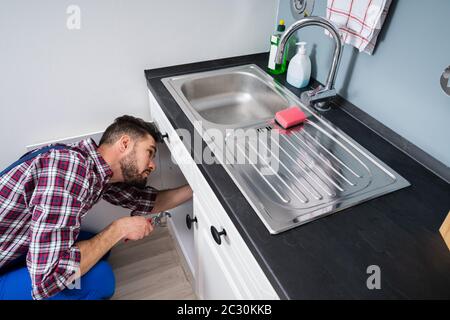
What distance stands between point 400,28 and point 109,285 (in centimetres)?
145

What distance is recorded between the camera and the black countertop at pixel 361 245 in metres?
0.67

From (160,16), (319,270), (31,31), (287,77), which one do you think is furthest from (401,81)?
(31,31)

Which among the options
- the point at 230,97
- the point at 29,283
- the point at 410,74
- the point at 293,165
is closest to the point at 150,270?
the point at 29,283

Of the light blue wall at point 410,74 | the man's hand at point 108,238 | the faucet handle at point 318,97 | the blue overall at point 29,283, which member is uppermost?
the light blue wall at point 410,74

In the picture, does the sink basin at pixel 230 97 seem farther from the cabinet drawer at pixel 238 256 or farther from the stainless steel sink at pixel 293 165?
the cabinet drawer at pixel 238 256

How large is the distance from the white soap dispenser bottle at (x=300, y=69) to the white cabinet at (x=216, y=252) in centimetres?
54

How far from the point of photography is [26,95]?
1293mm

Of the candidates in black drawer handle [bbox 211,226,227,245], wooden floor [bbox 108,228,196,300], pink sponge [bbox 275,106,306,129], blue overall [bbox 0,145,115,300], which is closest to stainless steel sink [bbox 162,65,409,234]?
pink sponge [bbox 275,106,306,129]

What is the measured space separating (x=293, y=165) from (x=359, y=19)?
520mm

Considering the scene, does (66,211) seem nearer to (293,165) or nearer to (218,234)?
(218,234)

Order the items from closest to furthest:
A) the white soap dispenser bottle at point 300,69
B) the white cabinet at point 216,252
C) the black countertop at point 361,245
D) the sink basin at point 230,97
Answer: the black countertop at point 361,245
the white cabinet at point 216,252
the white soap dispenser bottle at point 300,69
the sink basin at point 230,97

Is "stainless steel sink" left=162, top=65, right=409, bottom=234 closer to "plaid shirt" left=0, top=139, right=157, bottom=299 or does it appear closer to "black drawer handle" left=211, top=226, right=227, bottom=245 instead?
"black drawer handle" left=211, top=226, right=227, bottom=245

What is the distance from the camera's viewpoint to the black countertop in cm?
67

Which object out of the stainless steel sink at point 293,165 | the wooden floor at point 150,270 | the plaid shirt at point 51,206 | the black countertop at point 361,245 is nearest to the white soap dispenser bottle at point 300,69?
the stainless steel sink at point 293,165
